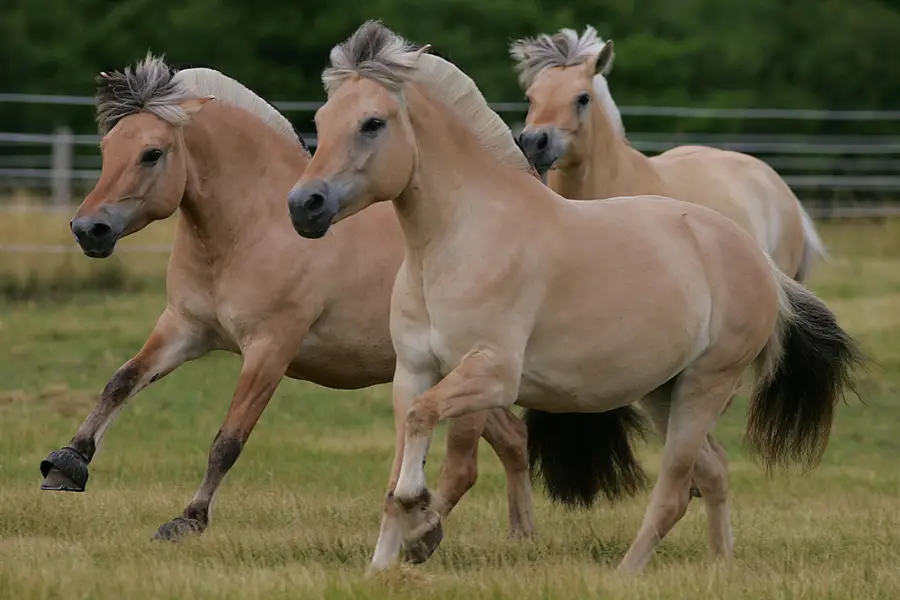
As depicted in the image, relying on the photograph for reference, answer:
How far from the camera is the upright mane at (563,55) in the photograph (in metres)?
8.48

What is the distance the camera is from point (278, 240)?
6512 mm

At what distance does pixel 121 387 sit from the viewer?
6355 millimetres

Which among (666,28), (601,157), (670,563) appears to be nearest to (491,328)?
(670,563)

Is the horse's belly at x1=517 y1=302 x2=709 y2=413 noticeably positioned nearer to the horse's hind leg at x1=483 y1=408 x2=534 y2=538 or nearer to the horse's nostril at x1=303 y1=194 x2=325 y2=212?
the horse's nostril at x1=303 y1=194 x2=325 y2=212

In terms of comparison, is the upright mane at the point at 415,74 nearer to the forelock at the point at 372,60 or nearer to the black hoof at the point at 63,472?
the forelock at the point at 372,60

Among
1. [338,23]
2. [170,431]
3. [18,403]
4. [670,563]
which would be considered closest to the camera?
[670,563]

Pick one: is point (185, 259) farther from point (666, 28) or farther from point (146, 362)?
point (666, 28)

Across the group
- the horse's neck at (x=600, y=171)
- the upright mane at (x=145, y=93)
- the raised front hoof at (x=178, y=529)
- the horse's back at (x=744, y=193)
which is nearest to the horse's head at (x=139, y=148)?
the upright mane at (x=145, y=93)

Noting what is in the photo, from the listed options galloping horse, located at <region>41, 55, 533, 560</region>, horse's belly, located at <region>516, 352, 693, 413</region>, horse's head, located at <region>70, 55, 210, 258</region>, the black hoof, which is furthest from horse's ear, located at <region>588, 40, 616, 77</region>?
the black hoof

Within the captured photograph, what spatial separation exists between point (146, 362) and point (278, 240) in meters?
0.71

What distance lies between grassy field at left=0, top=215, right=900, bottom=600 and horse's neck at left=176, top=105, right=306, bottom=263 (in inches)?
45.9

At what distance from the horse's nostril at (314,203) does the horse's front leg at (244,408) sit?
146cm

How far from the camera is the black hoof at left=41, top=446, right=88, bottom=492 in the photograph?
6000 mm

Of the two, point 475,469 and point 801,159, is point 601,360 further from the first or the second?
point 801,159
